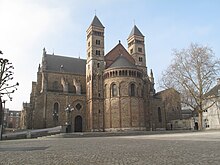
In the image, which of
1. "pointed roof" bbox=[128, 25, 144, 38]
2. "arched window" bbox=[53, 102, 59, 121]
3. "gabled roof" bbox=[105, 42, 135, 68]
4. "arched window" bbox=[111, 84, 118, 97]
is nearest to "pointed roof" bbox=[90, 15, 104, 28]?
"gabled roof" bbox=[105, 42, 135, 68]

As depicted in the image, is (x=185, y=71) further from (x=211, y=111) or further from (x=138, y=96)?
(x=211, y=111)

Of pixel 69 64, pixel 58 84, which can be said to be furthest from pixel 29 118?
pixel 69 64

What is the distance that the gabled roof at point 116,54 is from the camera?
55109 millimetres

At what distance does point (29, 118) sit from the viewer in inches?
2068

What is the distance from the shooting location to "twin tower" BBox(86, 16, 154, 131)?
155ft

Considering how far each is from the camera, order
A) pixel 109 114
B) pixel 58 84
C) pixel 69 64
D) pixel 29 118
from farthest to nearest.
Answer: pixel 69 64, pixel 58 84, pixel 29 118, pixel 109 114

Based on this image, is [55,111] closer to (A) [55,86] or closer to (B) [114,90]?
(A) [55,86]

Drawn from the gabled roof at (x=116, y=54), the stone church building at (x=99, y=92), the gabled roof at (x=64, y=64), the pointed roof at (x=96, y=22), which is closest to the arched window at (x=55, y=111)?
the stone church building at (x=99, y=92)

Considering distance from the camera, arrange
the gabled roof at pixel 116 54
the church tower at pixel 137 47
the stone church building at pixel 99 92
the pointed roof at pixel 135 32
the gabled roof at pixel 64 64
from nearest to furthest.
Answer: the stone church building at pixel 99 92 < the gabled roof at pixel 116 54 < the gabled roof at pixel 64 64 < the church tower at pixel 137 47 < the pointed roof at pixel 135 32

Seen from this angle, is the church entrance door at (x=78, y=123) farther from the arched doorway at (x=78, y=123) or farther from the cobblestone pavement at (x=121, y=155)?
the cobblestone pavement at (x=121, y=155)

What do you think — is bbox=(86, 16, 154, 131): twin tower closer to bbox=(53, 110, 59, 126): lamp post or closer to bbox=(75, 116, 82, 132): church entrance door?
bbox=(75, 116, 82, 132): church entrance door

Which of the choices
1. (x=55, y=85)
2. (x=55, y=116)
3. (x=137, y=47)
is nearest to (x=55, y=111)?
(x=55, y=116)

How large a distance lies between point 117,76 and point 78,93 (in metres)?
11.2

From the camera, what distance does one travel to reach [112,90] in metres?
49.2
